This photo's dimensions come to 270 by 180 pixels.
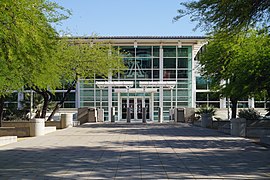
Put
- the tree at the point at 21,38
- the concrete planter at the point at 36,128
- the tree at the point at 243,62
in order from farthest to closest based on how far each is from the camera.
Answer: the tree at the point at 243,62 → the concrete planter at the point at 36,128 → the tree at the point at 21,38

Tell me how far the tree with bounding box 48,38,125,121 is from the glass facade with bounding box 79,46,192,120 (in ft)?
43.6

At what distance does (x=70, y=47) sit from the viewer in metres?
31.0

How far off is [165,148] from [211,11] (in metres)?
5.64

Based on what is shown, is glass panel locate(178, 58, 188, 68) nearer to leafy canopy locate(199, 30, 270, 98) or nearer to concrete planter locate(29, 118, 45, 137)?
leafy canopy locate(199, 30, 270, 98)

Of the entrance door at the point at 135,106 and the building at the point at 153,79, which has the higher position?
the building at the point at 153,79

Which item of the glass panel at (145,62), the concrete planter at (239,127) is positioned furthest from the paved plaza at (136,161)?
the glass panel at (145,62)

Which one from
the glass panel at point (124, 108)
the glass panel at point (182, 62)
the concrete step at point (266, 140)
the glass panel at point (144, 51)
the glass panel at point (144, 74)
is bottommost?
the concrete step at point (266, 140)

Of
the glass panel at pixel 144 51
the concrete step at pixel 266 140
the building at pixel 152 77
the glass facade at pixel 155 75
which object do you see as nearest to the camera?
the concrete step at pixel 266 140

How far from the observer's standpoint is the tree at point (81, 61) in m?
29.6

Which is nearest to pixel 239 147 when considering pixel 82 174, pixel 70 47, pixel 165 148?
pixel 165 148

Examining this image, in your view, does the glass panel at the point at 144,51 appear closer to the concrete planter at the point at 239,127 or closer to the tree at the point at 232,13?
the concrete planter at the point at 239,127

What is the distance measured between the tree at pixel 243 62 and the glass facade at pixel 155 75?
59.5 ft

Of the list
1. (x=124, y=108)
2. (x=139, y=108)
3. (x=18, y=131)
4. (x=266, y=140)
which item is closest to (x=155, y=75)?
(x=139, y=108)

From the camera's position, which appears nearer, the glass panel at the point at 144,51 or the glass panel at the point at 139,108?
the glass panel at the point at 139,108
